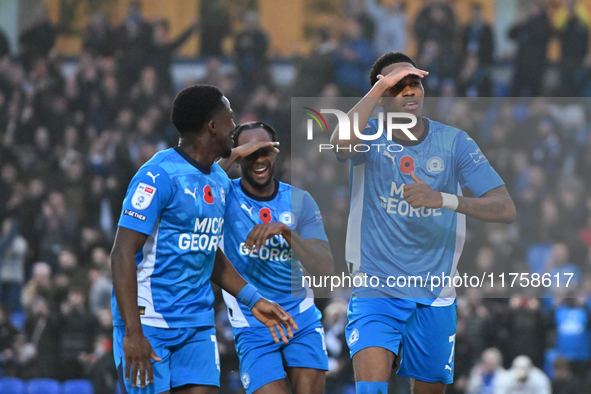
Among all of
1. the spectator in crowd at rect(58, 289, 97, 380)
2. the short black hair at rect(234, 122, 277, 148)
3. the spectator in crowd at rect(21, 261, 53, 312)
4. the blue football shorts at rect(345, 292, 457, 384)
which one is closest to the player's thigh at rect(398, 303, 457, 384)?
the blue football shorts at rect(345, 292, 457, 384)

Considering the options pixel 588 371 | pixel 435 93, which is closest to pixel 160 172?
pixel 588 371

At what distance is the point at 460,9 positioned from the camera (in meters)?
14.2

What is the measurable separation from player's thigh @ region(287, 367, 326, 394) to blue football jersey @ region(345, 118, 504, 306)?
29.1 inches

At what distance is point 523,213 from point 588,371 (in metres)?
3.67

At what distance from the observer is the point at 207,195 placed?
173 inches

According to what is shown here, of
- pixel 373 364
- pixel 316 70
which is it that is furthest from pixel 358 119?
pixel 316 70

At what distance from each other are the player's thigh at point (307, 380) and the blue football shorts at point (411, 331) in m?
0.43

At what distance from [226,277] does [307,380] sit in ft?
3.18

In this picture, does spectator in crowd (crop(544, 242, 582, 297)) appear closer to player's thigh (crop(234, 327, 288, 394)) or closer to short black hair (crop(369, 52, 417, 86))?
short black hair (crop(369, 52, 417, 86))

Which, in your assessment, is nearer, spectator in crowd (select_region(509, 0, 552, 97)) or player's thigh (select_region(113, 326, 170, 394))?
player's thigh (select_region(113, 326, 170, 394))

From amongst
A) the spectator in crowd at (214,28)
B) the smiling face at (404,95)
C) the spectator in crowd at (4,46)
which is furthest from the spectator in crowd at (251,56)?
the smiling face at (404,95)

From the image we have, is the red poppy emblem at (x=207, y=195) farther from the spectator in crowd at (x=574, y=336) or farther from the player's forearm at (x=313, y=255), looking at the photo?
the spectator in crowd at (x=574, y=336)

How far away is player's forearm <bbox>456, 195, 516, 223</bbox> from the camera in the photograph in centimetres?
470

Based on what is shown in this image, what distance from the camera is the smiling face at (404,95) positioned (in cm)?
479
